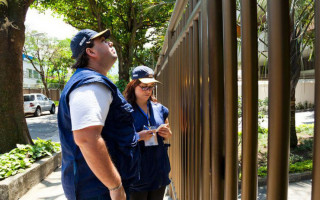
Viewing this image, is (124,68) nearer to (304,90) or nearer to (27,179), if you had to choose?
(27,179)

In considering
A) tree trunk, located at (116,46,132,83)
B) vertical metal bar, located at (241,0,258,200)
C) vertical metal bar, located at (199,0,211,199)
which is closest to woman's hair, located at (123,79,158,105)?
vertical metal bar, located at (199,0,211,199)

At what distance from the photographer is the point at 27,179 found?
4.69 meters

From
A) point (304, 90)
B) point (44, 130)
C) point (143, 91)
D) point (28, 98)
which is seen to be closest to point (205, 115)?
point (143, 91)

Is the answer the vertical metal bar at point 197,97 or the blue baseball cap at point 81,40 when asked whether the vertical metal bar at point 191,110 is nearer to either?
the vertical metal bar at point 197,97

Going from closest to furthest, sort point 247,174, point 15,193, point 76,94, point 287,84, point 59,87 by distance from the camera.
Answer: point 287,84, point 247,174, point 76,94, point 15,193, point 59,87

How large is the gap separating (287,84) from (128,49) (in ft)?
55.5

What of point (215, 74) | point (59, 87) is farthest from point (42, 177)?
point (59, 87)

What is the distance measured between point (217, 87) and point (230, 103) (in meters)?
0.14

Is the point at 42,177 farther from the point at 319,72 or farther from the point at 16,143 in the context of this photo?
the point at 319,72

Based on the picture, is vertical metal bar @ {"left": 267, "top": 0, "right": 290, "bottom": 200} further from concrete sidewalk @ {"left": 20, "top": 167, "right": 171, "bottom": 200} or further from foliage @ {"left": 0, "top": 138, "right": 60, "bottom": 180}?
foliage @ {"left": 0, "top": 138, "right": 60, "bottom": 180}

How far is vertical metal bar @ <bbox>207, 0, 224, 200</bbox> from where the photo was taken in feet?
3.99

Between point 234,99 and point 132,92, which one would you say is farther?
point 132,92

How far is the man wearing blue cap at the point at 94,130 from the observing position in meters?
1.52

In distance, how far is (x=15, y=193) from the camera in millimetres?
4238
